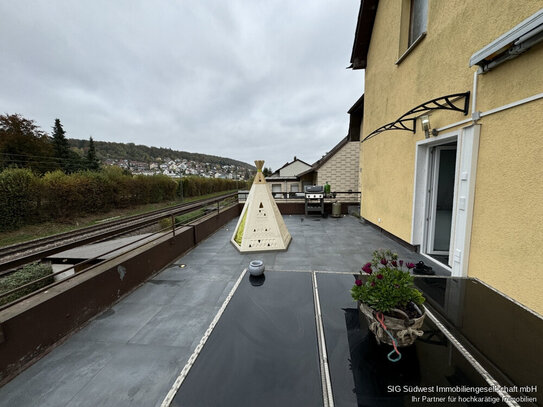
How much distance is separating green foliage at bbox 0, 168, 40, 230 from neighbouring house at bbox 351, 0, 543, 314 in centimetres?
1605

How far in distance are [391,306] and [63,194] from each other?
16.6 meters

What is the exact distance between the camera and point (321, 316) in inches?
67.7

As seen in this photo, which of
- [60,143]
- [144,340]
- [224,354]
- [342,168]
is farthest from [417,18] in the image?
[60,143]

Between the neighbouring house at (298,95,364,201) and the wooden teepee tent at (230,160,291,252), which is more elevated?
the neighbouring house at (298,95,364,201)

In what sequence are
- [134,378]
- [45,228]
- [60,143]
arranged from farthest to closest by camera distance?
[60,143]
[45,228]
[134,378]

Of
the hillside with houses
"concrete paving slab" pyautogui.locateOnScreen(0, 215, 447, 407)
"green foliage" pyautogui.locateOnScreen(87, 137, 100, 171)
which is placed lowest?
"concrete paving slab" pyautogui.locateOnScreen(0, 215, 447, 407)

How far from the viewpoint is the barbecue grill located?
9.62 meters

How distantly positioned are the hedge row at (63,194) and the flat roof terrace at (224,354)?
12117 millimetres

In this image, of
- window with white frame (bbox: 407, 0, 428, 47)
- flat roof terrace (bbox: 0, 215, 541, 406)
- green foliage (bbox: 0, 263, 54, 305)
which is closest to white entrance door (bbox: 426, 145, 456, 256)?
window with white frame (bbox: 407, 0, 428, 47)

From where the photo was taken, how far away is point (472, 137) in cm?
296

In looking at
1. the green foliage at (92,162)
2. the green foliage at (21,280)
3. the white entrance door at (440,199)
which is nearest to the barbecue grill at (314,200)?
the white entrance door at (440,199)

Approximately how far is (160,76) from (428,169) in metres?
15.2

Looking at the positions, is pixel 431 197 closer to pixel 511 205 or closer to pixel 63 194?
pixel 511 205

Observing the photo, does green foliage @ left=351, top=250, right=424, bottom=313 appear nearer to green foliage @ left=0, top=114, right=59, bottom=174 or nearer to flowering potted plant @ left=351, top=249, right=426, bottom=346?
flowering potted plant @ left=351, top=249, right=426, bottom=346
